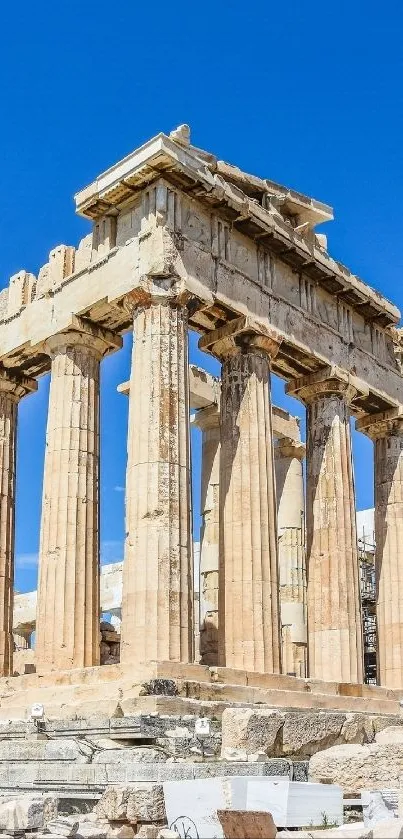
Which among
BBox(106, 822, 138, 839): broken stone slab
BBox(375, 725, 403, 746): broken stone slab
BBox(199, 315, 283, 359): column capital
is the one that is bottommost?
BBox(106, 822, 138, 839): broken stone slab

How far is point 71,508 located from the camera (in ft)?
71.7

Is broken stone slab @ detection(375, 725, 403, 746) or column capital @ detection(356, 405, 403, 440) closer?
broken stone slab @ detection(375, 725, 403, 746)

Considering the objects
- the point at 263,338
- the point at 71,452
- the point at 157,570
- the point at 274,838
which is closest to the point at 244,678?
the point at 157,570

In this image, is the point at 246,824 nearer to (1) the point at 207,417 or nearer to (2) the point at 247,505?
(2) the point at 247,505

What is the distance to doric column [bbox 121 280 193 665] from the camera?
18656 mm

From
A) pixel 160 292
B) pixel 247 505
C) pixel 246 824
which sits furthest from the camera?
pixel 247 505

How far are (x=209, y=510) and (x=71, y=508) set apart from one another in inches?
319

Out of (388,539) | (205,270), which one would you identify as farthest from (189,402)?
(388,539)

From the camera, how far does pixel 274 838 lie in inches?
340

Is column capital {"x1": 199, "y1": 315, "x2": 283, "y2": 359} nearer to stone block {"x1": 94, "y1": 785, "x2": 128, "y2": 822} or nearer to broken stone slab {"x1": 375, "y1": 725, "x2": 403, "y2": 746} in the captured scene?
broken stone slab {"x1": 375, "y1": 725, "x2": 403, "y2": 746}

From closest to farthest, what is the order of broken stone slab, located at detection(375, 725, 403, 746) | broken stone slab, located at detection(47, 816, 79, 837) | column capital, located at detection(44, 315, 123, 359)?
broken stone slab, located at detection(47, 816, 79, 837), broken stone slab, located at detection(375, 725, 403, 746), column capital, located at detection(44, 315, 123, 359)

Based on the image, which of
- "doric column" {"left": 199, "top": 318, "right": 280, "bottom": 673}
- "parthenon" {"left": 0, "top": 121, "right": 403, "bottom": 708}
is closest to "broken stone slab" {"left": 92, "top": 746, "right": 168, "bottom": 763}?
"parthenon" {"left": 0, "top": 121, "right": 403, "bottom": 708}

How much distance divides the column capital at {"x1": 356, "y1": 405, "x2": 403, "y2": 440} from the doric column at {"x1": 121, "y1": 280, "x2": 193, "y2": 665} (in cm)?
967

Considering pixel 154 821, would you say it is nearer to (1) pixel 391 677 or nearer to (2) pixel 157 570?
(2) pixel 157 570
